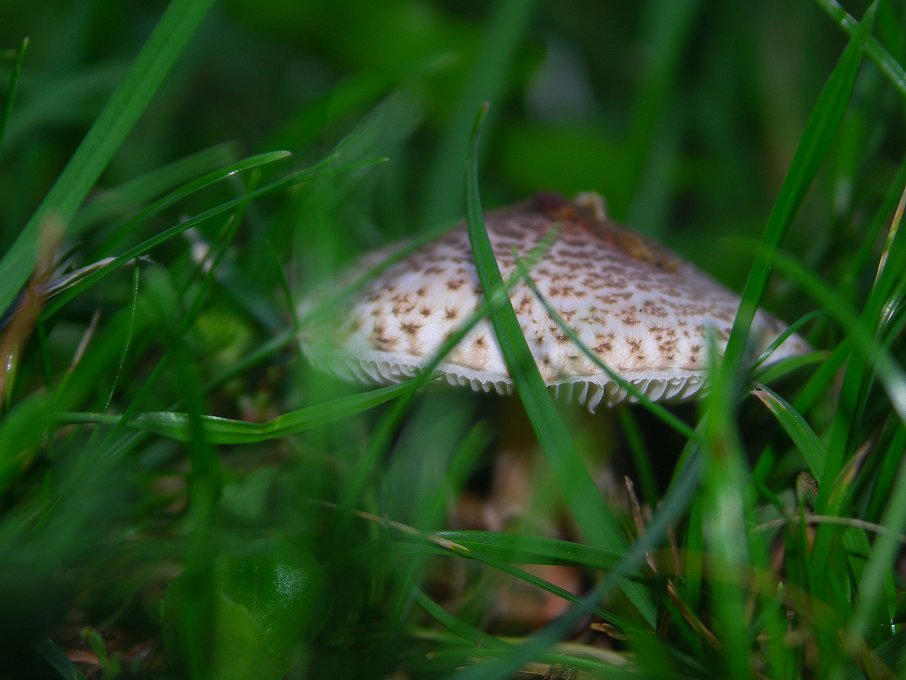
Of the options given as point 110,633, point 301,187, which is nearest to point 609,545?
point 110,633

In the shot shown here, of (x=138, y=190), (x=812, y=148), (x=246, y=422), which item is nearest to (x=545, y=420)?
(x=246, y=422)

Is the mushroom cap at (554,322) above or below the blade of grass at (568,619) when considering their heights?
above

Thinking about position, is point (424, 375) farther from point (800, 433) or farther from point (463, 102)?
point (463, 102)

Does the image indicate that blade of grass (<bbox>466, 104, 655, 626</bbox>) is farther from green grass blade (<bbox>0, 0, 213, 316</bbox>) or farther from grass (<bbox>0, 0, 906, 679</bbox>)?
green grass blade (<bbox>0, 0, 213, 316</bbox>)

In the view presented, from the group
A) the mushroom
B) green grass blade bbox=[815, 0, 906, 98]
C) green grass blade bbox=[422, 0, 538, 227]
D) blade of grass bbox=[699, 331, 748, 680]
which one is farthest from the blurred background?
blade of grass bbox=[699, 331, 748, 680]

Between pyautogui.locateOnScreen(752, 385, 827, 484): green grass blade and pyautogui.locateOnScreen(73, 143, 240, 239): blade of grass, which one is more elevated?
pyautogui.locateOnScreen(73, 143, 240, 239): blade of grass

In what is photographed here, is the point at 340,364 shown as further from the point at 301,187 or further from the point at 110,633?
the point at 110,633

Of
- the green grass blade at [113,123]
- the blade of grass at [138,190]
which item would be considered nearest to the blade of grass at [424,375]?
the green grass blade at [113,123]

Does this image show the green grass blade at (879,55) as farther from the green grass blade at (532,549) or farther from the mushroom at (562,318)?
the green grass blade at (532,549)
